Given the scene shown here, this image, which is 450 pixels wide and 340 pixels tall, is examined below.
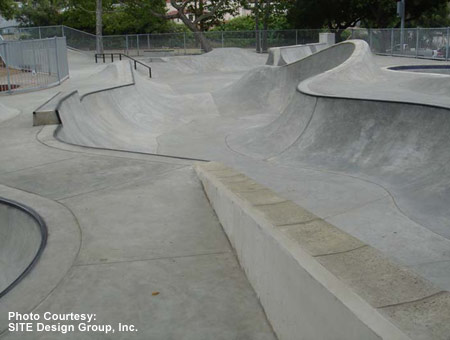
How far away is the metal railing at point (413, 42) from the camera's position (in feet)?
94.4

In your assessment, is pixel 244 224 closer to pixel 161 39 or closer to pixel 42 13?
pixel 161 39

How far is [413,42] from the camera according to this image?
3114cm

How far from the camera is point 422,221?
7.17 metres

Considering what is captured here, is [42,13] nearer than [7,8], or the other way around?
[7,8]

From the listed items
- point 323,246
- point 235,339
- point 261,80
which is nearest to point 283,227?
point 323,246

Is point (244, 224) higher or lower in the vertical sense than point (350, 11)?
lower

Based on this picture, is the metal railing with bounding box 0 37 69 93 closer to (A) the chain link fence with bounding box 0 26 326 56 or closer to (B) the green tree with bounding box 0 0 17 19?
(B) the green tree with bounding box 0 0 17 19

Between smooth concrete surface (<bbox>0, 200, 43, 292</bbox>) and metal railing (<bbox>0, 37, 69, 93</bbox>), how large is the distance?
12445mm

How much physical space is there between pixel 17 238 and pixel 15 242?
0.05m

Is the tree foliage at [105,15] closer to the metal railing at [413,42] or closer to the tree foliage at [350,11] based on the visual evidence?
the tree foliage at [350,11]

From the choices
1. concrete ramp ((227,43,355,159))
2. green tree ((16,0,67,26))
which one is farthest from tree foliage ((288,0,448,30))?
concrete ramp ((227,43,355,159))

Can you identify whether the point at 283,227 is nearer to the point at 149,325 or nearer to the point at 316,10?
the point at 149,325

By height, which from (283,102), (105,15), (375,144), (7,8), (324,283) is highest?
(105,15)

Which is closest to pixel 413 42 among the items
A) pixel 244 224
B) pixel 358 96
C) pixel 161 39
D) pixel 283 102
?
pixel 283 102
